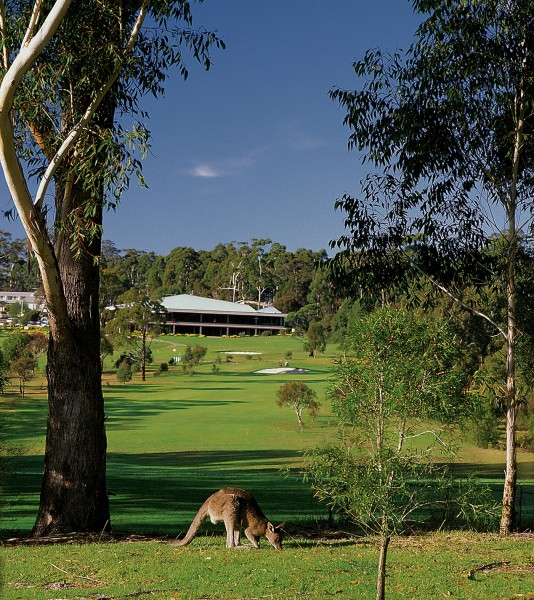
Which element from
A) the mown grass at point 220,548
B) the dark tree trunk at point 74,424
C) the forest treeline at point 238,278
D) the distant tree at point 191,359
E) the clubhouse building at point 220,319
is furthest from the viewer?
the clubhouse building at point 220,319

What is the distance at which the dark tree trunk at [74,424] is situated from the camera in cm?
1164

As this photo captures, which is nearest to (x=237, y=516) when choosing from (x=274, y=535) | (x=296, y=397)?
(x=274, y=535)

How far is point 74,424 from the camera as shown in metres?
11.7

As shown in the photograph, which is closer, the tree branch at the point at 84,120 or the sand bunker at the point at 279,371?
the tree branch at the point at 84,120

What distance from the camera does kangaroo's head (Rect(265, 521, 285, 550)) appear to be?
9.90 metres

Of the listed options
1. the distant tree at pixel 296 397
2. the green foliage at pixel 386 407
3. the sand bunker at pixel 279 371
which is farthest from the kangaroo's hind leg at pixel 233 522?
the sand bunker at pixel 279 371

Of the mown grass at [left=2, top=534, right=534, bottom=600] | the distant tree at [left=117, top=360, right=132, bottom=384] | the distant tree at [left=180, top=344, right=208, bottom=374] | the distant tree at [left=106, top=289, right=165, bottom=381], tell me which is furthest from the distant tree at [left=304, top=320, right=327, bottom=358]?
the mown grass at [left=2, top=534, right=534, bottom=600]

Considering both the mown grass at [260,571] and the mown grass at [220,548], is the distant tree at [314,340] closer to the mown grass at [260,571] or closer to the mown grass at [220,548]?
the mown grass at [220,548]

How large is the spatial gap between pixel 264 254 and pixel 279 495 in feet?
345

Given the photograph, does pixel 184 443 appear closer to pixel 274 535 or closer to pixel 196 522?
pixel 196 522

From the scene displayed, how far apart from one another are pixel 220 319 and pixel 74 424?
305 feet

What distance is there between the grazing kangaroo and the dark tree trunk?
7.44 feet

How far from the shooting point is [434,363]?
293 inches

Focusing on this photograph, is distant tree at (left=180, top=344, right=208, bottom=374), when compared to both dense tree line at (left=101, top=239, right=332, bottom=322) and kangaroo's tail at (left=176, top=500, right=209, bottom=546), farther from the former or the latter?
kangaroo's tail at (left=176, top=500, right=209, bottom=546)
